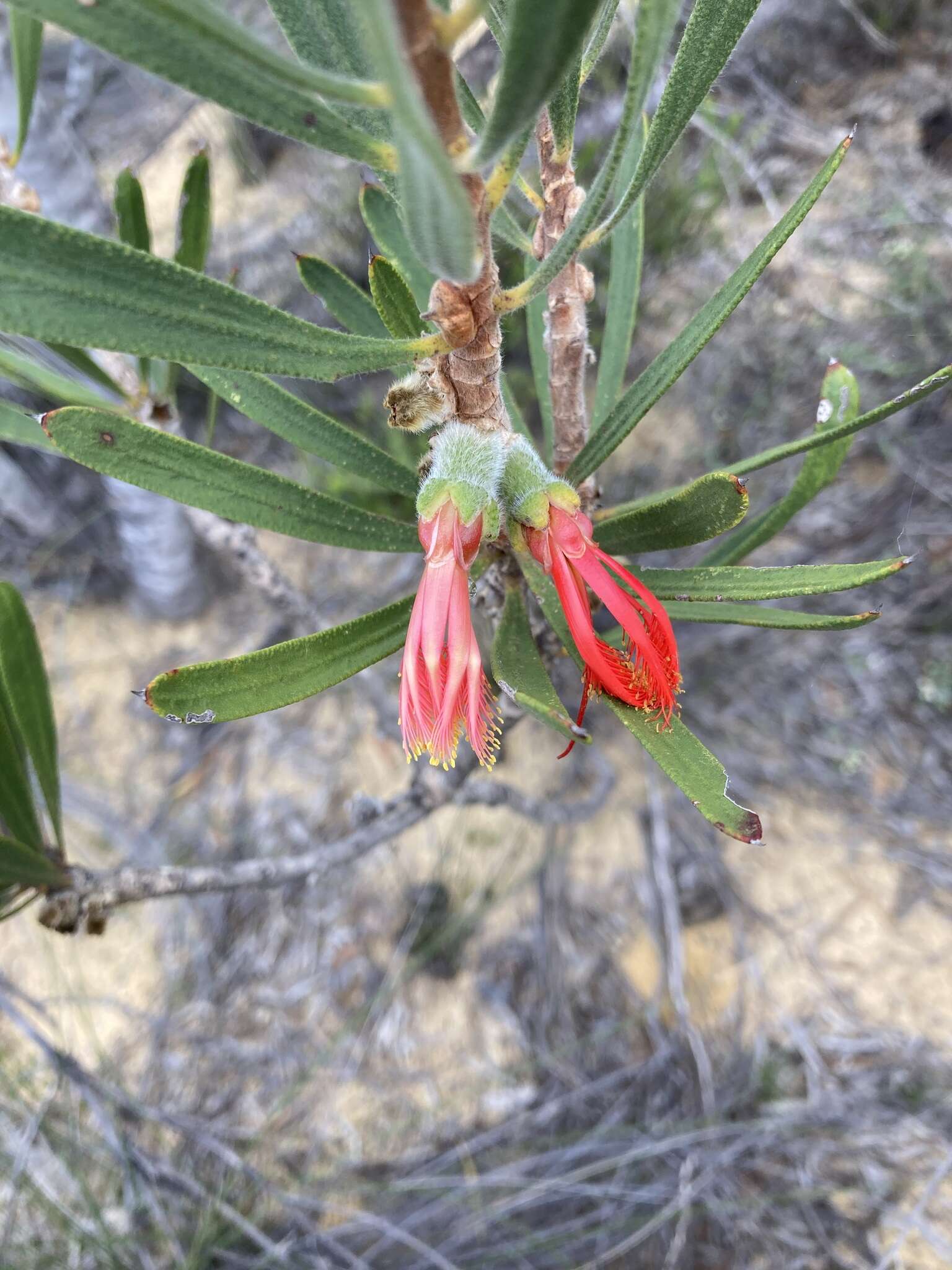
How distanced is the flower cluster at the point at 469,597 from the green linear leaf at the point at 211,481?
0.11 m

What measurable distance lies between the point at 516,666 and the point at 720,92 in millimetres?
2505

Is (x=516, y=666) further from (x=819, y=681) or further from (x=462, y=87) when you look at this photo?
(x=819, y=681)

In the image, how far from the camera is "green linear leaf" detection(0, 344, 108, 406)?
2.23 ft

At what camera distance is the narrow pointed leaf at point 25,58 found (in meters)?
0.72

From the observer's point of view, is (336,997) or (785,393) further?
(785,393)

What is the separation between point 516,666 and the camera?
0.57m

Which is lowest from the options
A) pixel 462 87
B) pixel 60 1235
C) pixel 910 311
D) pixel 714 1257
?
pixel 714 1257

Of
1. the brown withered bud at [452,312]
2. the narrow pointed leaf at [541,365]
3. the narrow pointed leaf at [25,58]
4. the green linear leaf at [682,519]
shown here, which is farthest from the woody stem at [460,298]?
the narrow pointed leaf at [25,58]

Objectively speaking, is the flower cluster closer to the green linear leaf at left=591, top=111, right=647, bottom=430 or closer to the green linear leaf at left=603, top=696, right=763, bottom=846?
the green linear leaf at left=603, top=696, right=763, bottom=846

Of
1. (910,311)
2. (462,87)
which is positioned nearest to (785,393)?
(910,311)

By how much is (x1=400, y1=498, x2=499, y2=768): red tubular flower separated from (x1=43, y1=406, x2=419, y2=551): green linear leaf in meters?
0.13

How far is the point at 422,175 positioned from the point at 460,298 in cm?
14

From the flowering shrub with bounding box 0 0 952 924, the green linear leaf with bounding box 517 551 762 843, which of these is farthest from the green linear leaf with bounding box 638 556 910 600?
the green linear leaf with bounding box 517 551 762 843

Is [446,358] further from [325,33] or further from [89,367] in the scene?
[89,367]
